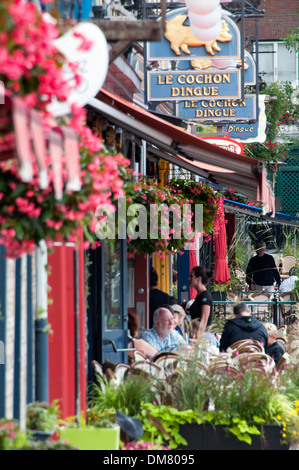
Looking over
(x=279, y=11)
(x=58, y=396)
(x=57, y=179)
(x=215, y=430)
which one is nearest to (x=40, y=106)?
(x=57, y=179)

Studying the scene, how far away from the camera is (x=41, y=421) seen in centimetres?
542

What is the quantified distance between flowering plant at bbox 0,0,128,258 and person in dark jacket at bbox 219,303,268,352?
5.21 m

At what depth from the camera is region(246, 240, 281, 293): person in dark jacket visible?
59.5 feet

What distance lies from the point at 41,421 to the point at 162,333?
4.03 m

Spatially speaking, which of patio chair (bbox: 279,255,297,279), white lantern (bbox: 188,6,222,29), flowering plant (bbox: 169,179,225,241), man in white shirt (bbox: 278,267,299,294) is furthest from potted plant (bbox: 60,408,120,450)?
patio chair (bbox: 279,255,297,279)

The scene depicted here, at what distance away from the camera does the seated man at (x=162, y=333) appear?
9242 millimetres

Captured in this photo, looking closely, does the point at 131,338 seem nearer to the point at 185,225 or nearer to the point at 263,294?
the point at 185,225

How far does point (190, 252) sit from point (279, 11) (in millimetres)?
15458

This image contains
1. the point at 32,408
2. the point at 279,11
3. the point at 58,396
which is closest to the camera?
the point at 32,408

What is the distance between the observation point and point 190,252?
596 inches

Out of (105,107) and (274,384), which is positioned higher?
(105,107)

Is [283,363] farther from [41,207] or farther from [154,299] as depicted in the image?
[41,207]

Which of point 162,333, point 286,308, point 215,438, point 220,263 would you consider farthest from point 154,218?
point 286,308

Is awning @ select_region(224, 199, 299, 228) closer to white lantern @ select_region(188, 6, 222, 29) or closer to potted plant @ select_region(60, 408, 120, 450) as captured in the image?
white lantern @ select_region(188, 6, 222, 29)
